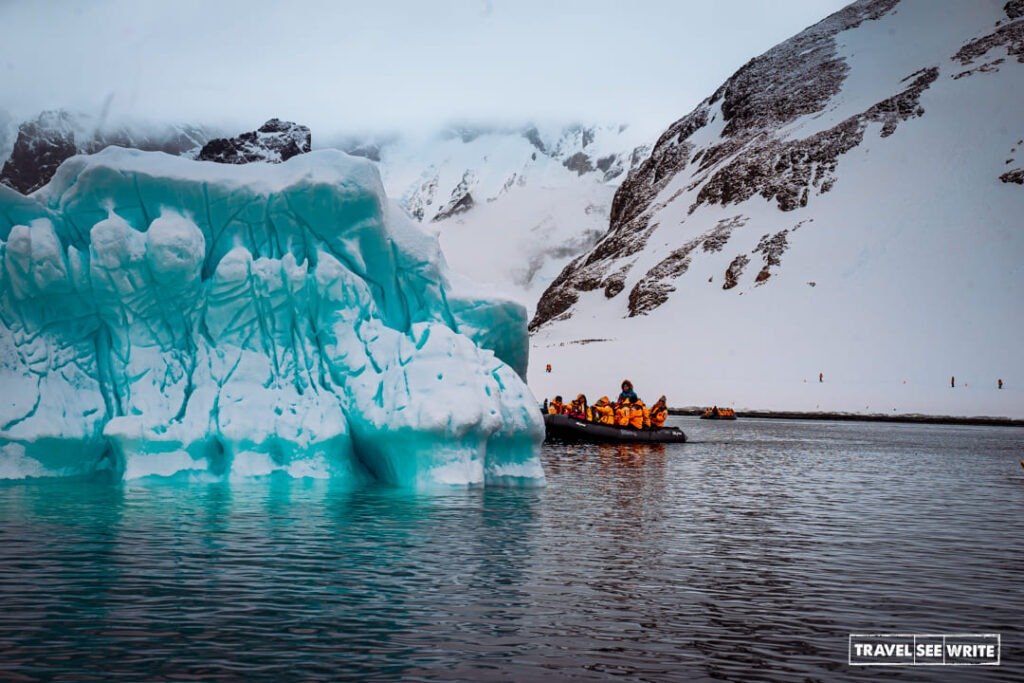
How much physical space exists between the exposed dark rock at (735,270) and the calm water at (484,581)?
88.5m

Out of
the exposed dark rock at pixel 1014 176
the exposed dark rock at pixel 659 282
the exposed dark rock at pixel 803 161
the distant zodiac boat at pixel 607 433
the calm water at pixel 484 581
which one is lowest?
the calm water at pixel 484 581

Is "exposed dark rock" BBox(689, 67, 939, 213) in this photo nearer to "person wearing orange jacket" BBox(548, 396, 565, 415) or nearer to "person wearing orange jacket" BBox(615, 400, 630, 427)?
"person wearing orange jacket" BBox(548, 396, 565, 415)

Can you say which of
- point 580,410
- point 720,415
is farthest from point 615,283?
point 580,410

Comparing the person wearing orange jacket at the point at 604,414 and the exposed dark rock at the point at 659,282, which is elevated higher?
the exposed dark rock at the point at 659,282

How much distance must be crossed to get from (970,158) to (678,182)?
141 feet

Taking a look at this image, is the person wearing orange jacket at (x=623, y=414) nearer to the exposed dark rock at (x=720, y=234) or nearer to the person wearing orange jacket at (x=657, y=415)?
the person wearing orange jacket at (x=657, y=415)

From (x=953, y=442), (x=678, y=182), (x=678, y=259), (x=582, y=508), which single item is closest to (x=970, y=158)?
(x=678, y=259)

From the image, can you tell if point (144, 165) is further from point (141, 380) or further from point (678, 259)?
point (678, 259)

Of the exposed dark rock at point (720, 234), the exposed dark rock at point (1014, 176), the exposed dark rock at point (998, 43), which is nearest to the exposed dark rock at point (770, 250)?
the exposed dark rock at point (720, 234)

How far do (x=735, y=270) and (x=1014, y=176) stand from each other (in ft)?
98.4

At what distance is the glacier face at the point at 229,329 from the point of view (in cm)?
2325

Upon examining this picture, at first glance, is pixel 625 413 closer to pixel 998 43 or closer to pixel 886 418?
pixel 886 418

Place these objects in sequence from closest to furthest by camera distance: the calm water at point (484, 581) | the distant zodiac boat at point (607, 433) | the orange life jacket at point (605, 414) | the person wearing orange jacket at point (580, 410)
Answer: the calm water at point (484, 581)
the distant zodiac boat at point (607, 433)
the orange life jacket at point (605, 414)
the person wearing orange jacket at point (580, 410)

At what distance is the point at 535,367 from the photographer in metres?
98.8
